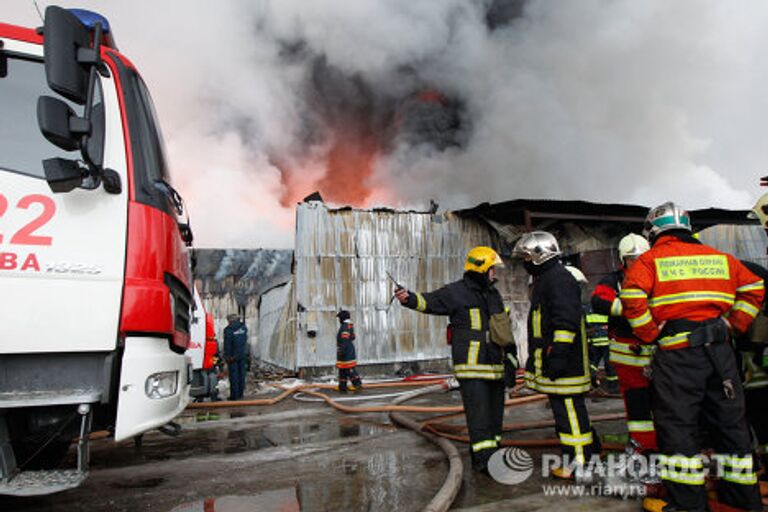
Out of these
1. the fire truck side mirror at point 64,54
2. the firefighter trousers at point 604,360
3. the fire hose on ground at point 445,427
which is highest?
the fire truck side mirror at point 64,54

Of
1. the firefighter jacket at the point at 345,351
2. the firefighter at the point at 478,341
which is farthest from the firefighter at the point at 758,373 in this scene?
the firefighter jacket at the point at 345,351

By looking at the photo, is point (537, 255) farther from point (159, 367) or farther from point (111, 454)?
point (111, 454)

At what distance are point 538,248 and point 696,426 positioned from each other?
1562mm

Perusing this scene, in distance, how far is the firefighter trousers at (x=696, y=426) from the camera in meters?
2.60

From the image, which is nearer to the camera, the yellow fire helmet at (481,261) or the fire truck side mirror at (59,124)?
the fire truck side mirror at (59,124)

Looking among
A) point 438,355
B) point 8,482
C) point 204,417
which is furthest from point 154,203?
point 438,355

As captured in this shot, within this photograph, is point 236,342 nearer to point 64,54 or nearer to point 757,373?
point 64,54

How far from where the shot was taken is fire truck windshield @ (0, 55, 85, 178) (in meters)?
2.31

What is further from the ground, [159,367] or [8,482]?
[159,367]

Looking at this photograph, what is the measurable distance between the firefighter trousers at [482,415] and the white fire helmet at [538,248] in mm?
1051

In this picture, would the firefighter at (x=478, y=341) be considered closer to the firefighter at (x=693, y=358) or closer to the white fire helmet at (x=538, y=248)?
the white fire helmet at (x=538, y=248)

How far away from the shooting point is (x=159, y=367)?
2367mm

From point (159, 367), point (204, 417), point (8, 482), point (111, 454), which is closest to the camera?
point (8, 482)

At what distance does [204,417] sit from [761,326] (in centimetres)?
682
